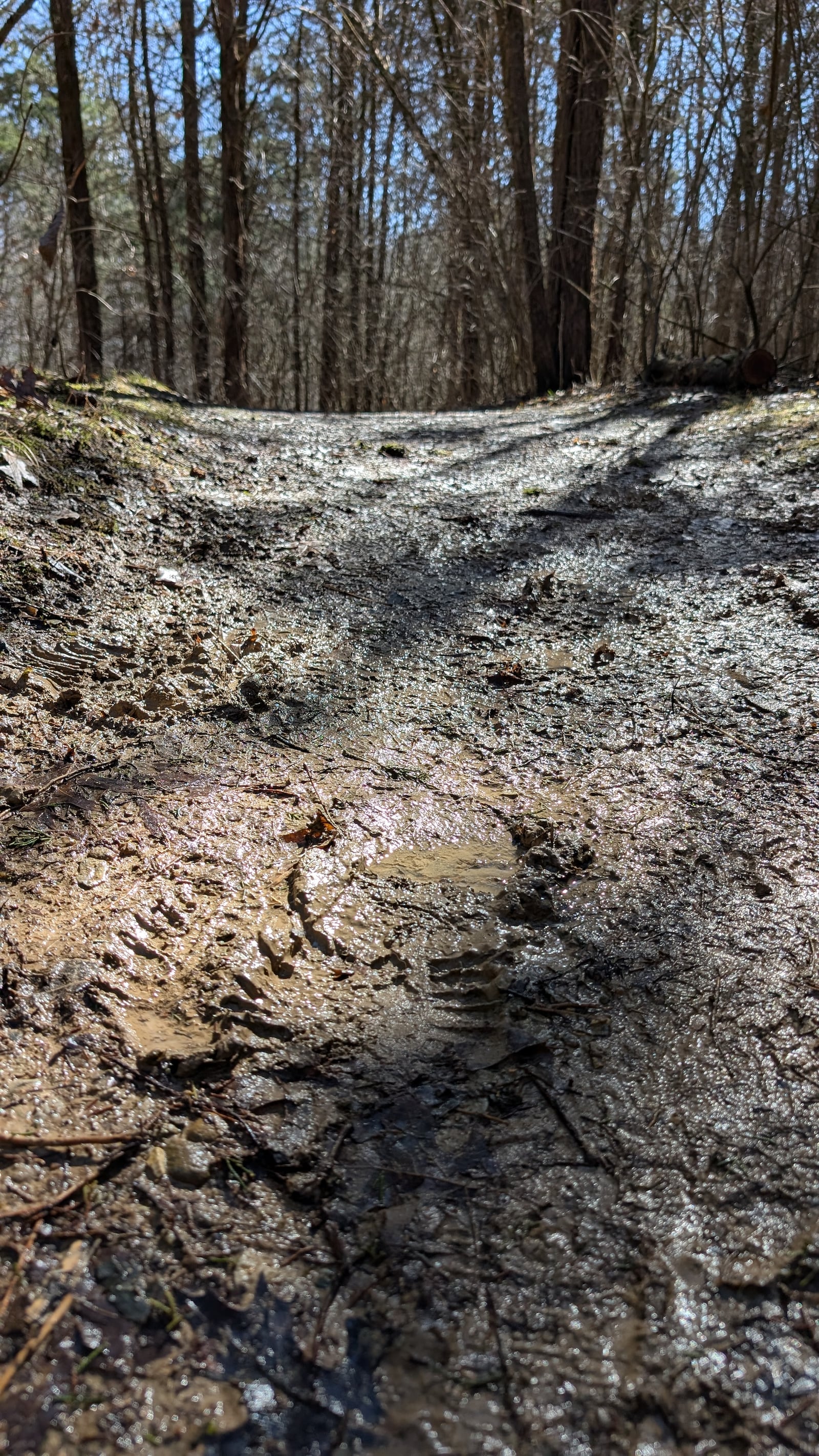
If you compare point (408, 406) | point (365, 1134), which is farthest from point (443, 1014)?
point (408, 406)

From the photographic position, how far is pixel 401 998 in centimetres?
166

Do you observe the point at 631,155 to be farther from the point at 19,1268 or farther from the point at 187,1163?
the point at 19,1268

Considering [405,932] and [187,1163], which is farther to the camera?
[405,932]

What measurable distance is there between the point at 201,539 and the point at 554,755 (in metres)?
1.90

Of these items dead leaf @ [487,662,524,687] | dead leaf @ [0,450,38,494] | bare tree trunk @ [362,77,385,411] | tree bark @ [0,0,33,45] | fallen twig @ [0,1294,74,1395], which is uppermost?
bare tree trunk @ [362,77,385,411]

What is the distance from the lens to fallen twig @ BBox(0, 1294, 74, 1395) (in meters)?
1.03

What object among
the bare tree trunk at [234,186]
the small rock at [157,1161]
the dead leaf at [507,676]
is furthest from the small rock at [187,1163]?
the bare tree trunk at [234,186]

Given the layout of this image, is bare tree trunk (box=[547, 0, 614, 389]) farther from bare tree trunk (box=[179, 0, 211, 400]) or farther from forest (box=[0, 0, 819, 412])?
bare tree trunk (box=[179, 0, 211, 400])

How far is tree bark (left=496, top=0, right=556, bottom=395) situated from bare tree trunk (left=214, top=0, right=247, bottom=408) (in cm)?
249

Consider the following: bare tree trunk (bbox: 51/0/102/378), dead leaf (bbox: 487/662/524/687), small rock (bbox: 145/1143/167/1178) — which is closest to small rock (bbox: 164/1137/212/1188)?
small rock (bbox: 145/1143/167/1178)

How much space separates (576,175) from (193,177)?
18.2 ft

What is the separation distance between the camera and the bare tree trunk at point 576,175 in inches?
279

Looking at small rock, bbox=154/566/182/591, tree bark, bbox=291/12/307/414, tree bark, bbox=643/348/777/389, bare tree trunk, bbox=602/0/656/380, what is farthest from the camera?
tree bark, bbox=291/12/307/414

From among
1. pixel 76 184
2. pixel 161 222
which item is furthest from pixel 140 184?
pixel 76 184
